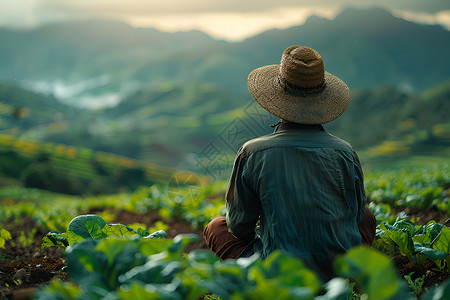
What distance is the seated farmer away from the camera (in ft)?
7.86

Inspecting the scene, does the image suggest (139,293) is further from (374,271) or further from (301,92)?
(301,92)

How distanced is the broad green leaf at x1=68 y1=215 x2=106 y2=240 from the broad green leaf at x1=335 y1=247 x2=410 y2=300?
5.24 feet

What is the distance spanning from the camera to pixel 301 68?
97.4 inches

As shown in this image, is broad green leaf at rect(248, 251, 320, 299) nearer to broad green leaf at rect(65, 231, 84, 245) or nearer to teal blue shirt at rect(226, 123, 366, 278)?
teal blue shirt at rect(226, 123, 366, 278)

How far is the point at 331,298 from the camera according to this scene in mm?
1367

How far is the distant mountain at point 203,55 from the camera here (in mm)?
80875

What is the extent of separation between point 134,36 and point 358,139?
4696 inches

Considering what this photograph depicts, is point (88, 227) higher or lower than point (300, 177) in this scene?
lower

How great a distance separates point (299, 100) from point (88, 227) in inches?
61.1

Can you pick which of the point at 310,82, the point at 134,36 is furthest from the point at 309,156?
the point at 134,36

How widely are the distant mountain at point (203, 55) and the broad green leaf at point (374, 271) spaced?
80607mm

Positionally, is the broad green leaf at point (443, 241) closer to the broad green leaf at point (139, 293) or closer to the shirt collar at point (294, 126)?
the shirt collar at point (294, 126)

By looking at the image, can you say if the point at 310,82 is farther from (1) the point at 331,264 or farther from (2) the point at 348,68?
(2) the point at 348,68

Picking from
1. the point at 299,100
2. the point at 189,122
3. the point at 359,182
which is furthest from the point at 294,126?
the point at 189,122
